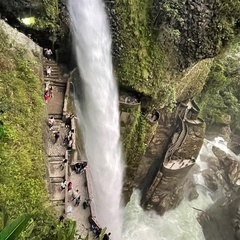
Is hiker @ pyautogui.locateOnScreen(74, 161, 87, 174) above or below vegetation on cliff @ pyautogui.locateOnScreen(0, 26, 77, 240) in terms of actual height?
below

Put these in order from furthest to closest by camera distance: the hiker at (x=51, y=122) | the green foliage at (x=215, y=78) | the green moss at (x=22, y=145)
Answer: the green foliage at (x=215, y=78)
the hiker at (x=51, y=122)
the green moss at (x=22, y=145)

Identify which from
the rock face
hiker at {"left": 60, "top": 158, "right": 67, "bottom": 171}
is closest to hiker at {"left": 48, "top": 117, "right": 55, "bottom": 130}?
hiker at {"left": 60, "top": 158, "right": 67, "bottom": 171}

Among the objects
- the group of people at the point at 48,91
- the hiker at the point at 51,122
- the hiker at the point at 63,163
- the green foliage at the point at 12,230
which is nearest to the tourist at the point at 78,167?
Result: the hiker at the point at 63,163

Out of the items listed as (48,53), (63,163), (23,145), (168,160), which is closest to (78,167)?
(63,163)

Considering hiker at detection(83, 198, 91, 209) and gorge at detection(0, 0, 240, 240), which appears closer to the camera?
hiker at detection(83, 198, 91, 209)

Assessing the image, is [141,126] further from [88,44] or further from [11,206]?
[11,206]

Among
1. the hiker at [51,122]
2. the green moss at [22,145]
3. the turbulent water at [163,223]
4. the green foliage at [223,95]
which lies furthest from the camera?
the green foliage at [223,95]

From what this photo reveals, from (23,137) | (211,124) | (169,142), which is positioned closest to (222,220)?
(169,142)

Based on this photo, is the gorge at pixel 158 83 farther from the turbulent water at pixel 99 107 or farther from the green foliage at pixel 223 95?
the green foliage at pixel 223 95

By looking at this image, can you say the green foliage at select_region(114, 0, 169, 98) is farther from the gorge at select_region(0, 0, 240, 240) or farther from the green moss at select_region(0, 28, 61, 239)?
the green moss at select_region(0, 28, 61, 239)
